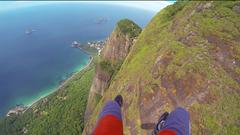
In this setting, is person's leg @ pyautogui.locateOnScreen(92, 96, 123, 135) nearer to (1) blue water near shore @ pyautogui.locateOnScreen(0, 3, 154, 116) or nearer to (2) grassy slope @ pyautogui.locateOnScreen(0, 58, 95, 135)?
(2) grassy slope @ pyautogui.locateOnScreen(0, 58, 95, 135)

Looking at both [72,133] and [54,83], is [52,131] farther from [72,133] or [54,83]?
[54,83]

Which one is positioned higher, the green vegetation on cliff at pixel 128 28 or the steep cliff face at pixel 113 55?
the green vegetation on cliff at pixel 128 28

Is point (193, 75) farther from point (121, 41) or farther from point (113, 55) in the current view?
point (113, 55)

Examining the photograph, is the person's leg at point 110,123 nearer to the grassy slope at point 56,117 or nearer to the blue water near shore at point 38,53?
the grassy slope at point 56,117

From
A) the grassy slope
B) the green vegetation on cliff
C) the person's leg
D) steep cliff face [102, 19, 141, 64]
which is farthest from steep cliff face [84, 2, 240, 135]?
the grassy slope

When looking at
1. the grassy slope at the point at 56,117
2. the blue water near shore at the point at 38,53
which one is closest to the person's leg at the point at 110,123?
the grassy slope at the point at 56,117

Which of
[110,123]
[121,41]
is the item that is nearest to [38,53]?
[121,41]

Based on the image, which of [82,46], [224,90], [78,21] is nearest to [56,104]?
[224,90]
